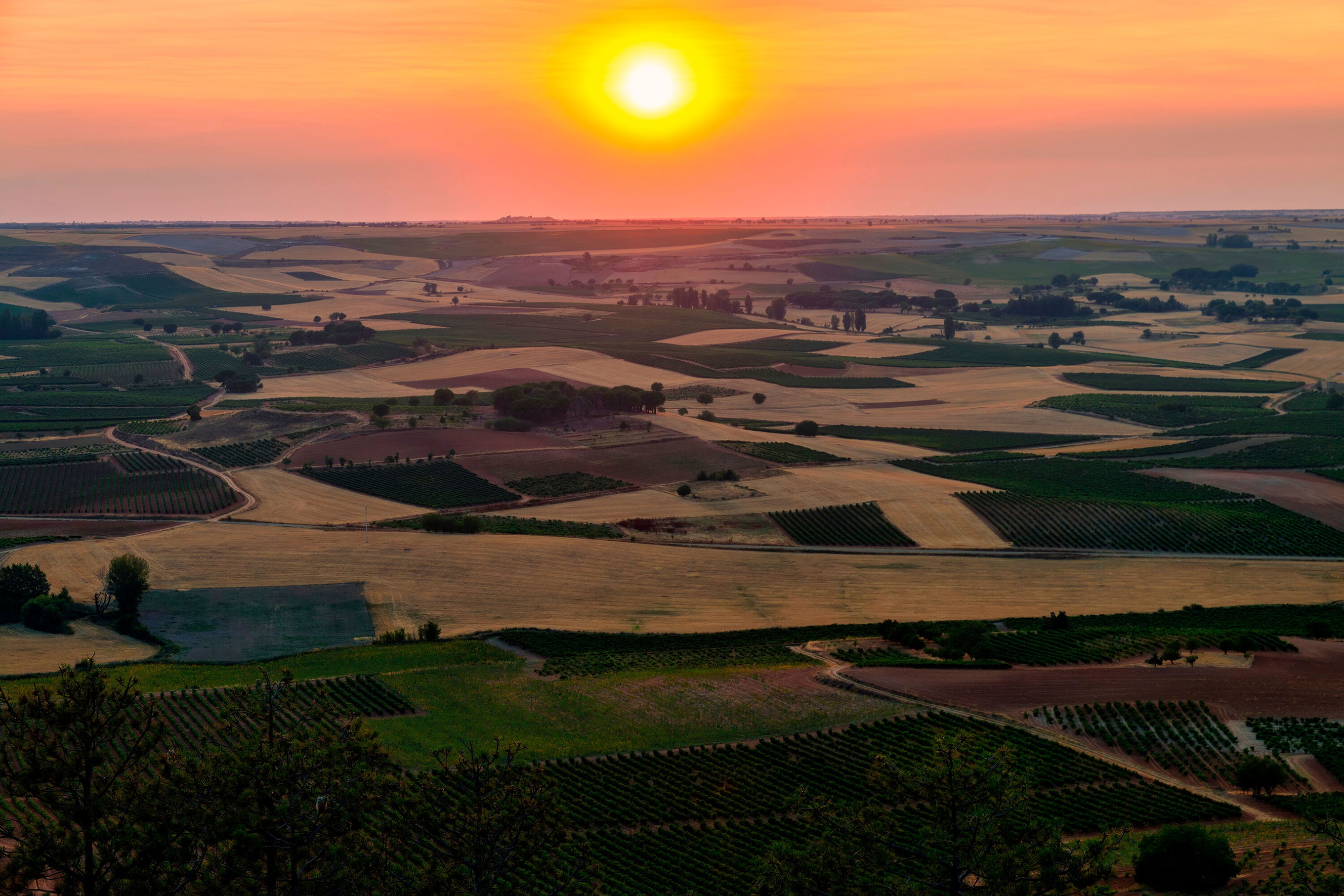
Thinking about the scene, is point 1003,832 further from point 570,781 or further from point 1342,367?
point 1342,367

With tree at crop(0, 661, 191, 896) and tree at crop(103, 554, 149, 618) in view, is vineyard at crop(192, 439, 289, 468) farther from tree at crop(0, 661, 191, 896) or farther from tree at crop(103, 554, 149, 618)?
tree at crop(0, 661, 191, 896)

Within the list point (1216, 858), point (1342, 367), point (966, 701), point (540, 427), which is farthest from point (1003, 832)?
point (1342, 367)

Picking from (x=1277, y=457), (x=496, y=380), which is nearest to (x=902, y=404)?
(x=1277, y=457)

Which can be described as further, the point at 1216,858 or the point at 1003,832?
the point at 1216,858

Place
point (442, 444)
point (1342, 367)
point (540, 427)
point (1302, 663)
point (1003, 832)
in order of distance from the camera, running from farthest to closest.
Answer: point (1342, 367) → point (540, 427) → point (442, 444) → point (1302, 663) → point (1003, 832)

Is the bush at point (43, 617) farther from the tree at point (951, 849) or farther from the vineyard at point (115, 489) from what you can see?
the tree at point (951, 849)

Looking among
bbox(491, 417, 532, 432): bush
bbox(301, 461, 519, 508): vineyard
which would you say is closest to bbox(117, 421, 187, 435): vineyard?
bbox(301, 461, 519, 508): vineyard
